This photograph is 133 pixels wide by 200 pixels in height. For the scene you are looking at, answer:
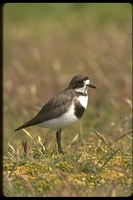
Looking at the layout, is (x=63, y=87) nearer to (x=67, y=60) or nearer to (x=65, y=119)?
(x=67, y=60)

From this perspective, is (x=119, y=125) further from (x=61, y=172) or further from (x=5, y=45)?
(x=5, y=45)

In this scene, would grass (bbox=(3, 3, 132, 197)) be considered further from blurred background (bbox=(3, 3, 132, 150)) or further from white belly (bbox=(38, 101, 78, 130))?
white belly (bbox=(38, 101, 78, 130))

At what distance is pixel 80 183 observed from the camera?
17.6 feet

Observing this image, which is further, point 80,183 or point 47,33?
point 47,33

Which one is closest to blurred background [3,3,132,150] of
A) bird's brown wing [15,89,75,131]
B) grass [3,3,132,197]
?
grass [3,3,132,197]

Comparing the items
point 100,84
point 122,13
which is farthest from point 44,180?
point 122,13

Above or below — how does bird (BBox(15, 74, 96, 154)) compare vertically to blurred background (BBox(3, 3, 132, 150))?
below

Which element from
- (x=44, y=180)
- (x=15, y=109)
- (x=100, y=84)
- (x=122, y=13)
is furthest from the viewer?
(x=122, y=13)

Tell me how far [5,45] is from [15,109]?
5.46 metres

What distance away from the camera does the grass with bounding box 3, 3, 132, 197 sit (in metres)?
5.42

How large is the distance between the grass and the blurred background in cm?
2

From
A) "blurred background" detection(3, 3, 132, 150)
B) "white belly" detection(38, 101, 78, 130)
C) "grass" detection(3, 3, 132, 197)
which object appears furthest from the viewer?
"blurred background" detection(3, 3, 132, 150)

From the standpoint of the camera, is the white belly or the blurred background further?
the blurred background

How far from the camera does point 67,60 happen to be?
47.3 feet
